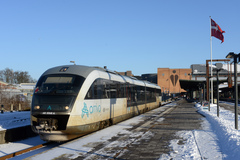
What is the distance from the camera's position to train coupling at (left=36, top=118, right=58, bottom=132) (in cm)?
1086

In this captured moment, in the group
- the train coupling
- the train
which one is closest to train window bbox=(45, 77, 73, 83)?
the train

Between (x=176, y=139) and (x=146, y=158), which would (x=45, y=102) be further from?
(x=176, y=139)

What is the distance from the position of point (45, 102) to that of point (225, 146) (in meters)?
7.37

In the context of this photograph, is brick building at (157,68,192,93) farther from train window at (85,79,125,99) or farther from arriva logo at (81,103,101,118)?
arriva logo at (81,103,101,118)

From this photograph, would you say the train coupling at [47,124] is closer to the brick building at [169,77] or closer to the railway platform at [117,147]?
the railway platform at [117,147]

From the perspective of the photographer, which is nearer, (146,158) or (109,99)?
(146,158)

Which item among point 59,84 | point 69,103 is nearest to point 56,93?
point 59,84

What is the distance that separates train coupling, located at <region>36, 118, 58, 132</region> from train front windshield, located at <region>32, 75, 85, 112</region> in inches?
16.2

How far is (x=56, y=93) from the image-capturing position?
11.5 metres

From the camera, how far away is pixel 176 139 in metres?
12.0

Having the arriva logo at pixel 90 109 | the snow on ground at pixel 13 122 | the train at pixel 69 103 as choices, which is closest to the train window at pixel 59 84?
the train at pixel 69 103

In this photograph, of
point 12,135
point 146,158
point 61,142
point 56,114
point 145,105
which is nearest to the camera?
point 146,158

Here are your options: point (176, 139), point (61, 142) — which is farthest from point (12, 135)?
point (176, 139)

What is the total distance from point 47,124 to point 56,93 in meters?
1.38
